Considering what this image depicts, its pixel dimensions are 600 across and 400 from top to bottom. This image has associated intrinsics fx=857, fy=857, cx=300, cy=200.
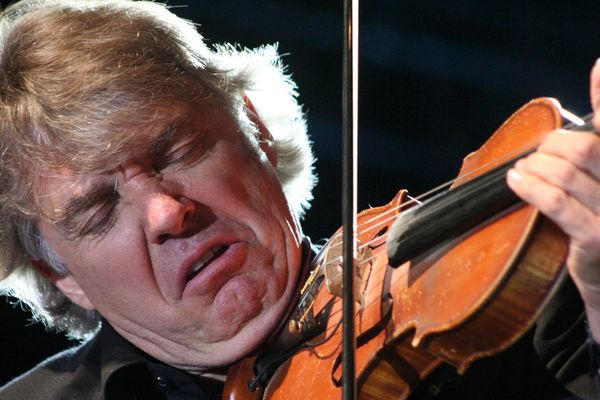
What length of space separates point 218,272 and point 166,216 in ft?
0.53

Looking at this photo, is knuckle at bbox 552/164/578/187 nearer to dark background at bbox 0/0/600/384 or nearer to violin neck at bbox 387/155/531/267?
violin neck at bbox 387/155/531/267

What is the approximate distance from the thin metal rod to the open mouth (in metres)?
0.64

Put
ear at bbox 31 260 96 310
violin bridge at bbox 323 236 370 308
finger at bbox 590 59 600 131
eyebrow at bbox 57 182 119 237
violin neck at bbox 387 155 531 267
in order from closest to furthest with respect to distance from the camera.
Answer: finger at bbox 590 59 600 131 → violin neck at bbox 387 155 531 267 → violin bridge at bbox 323 236 370 308 → eyebrow at bbox 57 182 119 237 → ear at bbox 31 260 96 310

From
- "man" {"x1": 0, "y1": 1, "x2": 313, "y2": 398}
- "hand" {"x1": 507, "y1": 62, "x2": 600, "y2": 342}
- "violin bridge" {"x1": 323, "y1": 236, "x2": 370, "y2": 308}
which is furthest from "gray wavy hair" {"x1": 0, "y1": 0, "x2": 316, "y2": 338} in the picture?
"hand" {"x1": 507, "y1": 62, "x2": 600, "y2": 342}

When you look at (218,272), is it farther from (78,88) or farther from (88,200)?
(78,88)

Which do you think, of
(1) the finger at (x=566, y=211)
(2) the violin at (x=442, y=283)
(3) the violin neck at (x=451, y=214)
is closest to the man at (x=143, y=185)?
(2) the violin at (x=442, y=283)

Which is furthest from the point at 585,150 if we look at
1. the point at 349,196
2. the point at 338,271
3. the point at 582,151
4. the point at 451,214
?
the point at 338,271

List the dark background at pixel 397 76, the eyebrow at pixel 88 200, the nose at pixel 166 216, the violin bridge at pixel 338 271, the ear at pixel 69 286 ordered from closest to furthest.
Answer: the violin bridge at pixel 338 271 → the nose at pixel 166 216 → the eyebrow at pixel 88 200 → the ear at pixel 69 286 → the dark background at pixel 397 76

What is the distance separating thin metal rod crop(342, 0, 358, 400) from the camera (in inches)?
47.5

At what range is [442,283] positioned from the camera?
1.26 meters

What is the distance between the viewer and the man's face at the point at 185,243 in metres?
1.83

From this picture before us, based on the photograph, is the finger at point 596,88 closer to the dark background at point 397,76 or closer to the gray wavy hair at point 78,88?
the gray wavy hair at point 78,88

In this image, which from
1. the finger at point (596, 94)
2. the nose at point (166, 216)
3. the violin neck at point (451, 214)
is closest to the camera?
the finger at point (596, 94)

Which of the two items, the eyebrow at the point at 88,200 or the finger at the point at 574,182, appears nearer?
the finger at the point at 574,182
